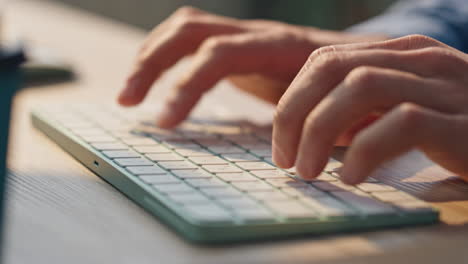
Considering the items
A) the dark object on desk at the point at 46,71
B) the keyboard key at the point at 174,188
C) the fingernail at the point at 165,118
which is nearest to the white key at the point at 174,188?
the keyboard key at the point at 174,188

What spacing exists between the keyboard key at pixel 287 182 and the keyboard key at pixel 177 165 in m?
0.07

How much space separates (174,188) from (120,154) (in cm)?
11

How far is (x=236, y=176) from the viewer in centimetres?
49

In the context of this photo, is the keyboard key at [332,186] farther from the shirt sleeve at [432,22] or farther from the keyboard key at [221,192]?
the shirt sleeve at [432,22]

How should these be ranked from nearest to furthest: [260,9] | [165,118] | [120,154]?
[120,154], [165,118], [260,9]

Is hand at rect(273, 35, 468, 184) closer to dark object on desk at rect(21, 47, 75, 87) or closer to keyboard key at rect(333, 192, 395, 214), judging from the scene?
keyboard key at rect(333, 192, 395, 214)

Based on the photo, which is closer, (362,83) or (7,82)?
(7,82)

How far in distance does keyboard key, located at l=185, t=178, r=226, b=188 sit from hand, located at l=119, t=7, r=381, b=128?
22 centimetres

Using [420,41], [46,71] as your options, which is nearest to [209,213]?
[420,41]

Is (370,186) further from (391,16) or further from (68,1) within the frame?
(68,1)

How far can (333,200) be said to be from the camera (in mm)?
451

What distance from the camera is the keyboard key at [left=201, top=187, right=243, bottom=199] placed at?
437 millimetres

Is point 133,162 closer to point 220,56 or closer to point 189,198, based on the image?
point 189,198

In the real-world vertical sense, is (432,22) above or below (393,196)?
above
